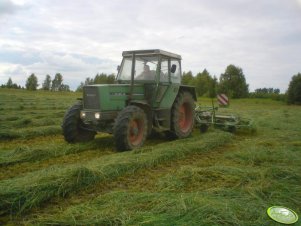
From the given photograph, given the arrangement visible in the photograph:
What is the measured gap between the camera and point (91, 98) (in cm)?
815

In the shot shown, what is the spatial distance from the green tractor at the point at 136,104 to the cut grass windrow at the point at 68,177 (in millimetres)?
740

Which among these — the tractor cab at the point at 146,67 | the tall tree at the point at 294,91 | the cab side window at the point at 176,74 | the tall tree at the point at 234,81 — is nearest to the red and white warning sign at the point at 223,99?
the cab side window at the point at 176,74

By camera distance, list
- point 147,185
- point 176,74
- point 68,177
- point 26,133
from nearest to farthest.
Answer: point 68,177 < point 147,185 < point 176,74 < point 26,133

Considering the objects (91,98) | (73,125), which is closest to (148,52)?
(91,98)

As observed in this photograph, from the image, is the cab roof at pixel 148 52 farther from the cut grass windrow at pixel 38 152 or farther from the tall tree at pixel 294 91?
the tall tree at pixel 294 91

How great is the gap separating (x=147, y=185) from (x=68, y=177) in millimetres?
1150

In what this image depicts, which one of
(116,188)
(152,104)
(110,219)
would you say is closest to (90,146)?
(152,104)

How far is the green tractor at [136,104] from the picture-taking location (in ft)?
26.1

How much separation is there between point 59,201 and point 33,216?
1.73 ft

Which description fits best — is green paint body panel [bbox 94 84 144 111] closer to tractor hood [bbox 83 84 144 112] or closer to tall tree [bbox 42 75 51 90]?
tractor hood [bbox 83 84 144 112]

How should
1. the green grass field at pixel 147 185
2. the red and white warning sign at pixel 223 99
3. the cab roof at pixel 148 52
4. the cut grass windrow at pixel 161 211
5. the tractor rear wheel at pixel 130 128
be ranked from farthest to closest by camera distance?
the red and white warning sign at pixel 223 99 < the cab roof at pixel 148 52 < the tractor rear wheel at pixel 130 128 < the green grass field at pixel 147 185 < the cut grass windrow at pixel 161 211

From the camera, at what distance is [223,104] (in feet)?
42.6

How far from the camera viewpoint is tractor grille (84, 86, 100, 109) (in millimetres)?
8047

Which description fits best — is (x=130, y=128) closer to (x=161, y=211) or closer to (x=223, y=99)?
(x=161, y=211)
